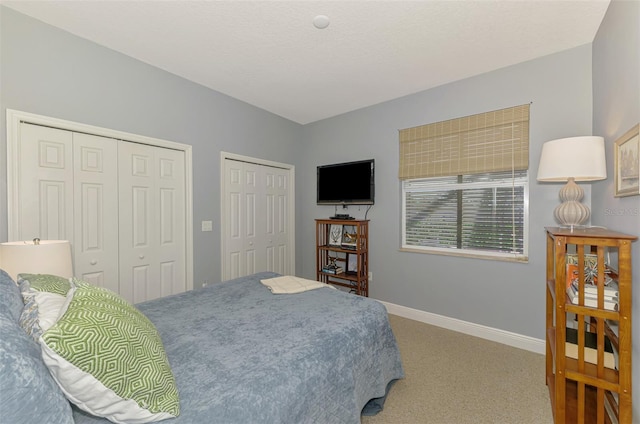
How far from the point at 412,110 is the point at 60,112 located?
131 inches

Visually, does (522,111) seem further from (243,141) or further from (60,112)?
(60,112)

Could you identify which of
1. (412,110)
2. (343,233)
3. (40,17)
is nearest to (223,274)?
(343,233)

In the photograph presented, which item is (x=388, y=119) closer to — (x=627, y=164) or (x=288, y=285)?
(x=627, y=164)

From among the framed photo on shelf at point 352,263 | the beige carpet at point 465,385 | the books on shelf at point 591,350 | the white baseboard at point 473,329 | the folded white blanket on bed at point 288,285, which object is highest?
the folded white blanket on bed at point 288,285

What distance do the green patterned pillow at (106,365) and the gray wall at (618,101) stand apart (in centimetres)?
213

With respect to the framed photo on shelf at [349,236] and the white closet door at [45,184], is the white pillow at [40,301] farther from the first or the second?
the framed photo on shelf at [349,236]

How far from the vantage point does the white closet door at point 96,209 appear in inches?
88.2

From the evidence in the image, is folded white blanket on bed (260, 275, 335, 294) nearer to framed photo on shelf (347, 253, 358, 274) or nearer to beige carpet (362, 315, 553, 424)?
beige carpet (362, 315, 553, 424)

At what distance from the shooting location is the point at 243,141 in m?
3.49

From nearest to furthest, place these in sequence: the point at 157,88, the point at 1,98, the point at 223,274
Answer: the point at 1,98
the point at 157,88
the point at 223,274

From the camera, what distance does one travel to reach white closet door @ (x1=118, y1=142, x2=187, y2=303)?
252 centimetres

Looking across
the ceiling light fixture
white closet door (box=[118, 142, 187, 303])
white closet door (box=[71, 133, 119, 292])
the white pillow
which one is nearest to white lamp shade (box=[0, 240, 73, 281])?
the white pillow

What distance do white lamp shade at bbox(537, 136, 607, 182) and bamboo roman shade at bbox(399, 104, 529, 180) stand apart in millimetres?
908

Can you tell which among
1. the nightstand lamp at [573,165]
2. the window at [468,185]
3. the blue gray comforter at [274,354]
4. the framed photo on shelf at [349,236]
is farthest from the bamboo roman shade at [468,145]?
the blue gray comforter at [274,354]
